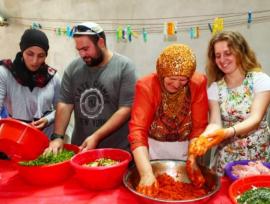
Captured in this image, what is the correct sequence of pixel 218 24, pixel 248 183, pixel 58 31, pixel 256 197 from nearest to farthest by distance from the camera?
pixel 256 197, pixel 248 183, pixel 218 24, pixel 58 31

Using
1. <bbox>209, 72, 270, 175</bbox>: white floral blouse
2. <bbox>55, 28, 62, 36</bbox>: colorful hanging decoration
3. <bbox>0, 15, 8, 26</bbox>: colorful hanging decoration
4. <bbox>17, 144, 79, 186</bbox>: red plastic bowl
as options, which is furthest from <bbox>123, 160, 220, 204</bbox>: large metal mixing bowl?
<bbox>0, 15, 8, 26</bbox>: colorful hanging decoration

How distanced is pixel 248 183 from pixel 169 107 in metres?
0.56

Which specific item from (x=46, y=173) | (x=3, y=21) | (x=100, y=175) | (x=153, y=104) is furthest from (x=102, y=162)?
(x=3, y=21)

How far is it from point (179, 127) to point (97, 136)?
527 millimetres

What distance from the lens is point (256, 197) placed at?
1274mm

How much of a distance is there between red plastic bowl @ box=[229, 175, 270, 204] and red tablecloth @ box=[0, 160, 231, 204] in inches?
2.6

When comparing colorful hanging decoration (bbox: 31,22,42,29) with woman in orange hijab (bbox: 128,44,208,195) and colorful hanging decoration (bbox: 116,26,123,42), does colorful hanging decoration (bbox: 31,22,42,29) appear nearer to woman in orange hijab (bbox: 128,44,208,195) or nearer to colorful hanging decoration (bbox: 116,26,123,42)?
colorful hanging decoration (bbox: 116,26,123,42)

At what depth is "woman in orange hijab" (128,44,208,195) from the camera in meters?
1.55

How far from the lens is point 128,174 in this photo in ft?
4.99

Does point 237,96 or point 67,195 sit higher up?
point 237,96

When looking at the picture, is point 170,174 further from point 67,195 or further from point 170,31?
point 170,31

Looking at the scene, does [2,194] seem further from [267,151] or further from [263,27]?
[263,27]

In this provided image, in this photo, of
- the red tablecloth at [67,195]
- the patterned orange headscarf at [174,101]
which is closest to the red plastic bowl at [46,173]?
the red tablecloth at [67,195]

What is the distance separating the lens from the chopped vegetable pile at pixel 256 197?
1.25 metres
